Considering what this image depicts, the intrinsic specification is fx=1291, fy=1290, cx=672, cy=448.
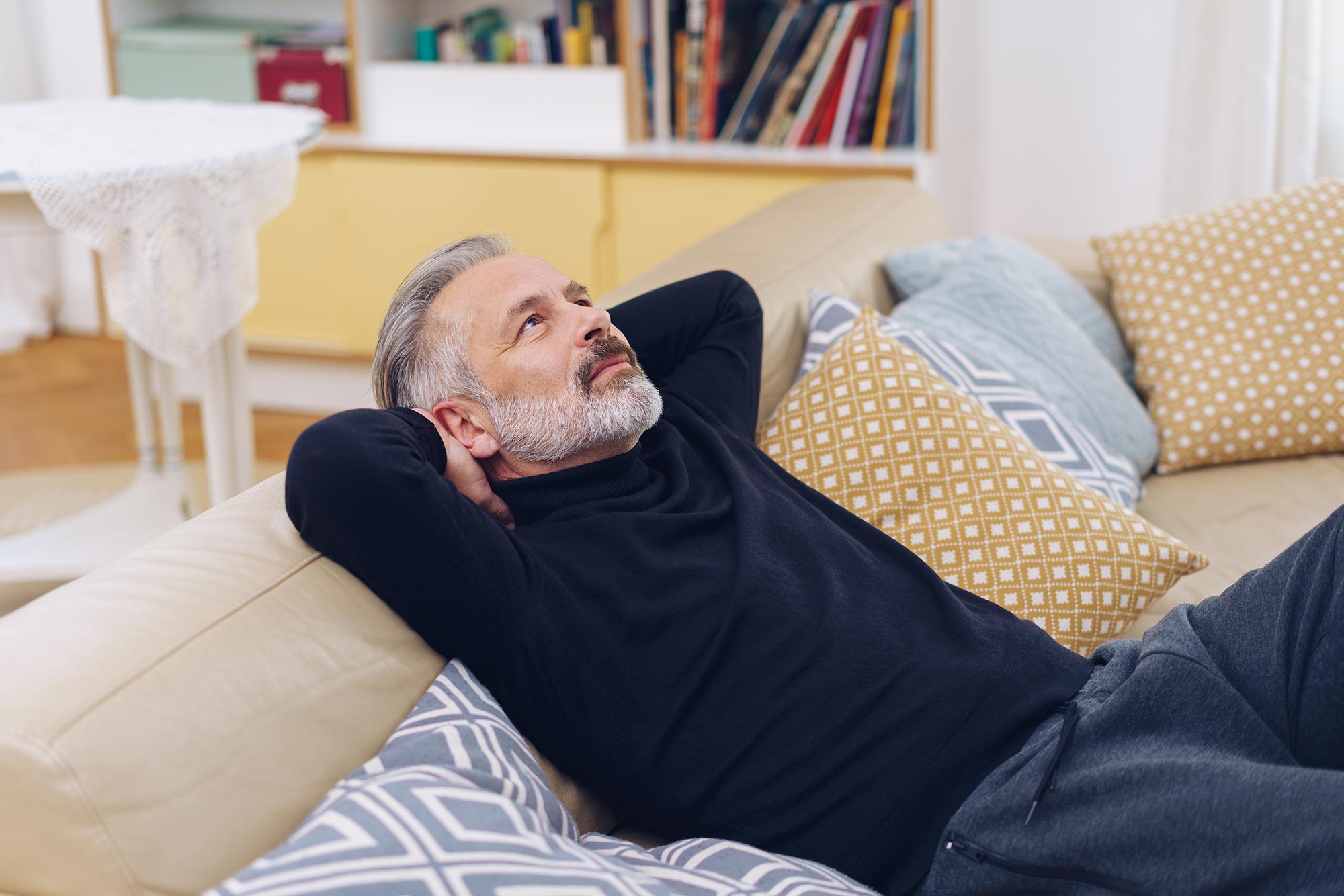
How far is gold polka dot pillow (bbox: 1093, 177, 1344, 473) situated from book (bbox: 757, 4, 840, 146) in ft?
4.49

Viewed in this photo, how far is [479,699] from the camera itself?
1.06 meters

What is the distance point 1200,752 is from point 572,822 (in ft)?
1.69

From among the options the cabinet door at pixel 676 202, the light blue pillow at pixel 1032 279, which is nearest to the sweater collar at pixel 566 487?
the light blue pillow at pixel 1032 279

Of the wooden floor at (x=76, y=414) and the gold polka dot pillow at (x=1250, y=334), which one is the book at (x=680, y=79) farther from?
the gold polka dot pillow at (x=1250, y=334)

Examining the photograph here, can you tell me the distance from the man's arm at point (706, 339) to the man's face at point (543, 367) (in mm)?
178

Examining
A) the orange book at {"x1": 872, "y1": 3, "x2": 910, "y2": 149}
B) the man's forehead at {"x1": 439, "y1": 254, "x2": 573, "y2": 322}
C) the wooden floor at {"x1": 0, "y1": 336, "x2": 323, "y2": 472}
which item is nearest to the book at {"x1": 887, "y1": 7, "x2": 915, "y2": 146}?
the orange book at {"x1": 872, "y1": 3, "x2": 910, "y2": 149}

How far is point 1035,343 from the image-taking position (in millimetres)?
1916

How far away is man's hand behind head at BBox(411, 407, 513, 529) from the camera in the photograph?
4.08 feet

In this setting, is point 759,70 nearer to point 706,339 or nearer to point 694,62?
point 694,62

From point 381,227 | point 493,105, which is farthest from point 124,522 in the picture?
point 493,105

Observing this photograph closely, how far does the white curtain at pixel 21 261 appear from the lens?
400 cm

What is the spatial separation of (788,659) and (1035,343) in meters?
0.94

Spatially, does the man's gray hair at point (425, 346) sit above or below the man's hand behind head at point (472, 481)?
above

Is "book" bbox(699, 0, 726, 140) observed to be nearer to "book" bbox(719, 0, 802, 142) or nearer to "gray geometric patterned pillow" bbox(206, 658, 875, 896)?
"book" bbox(719, 0, 802, 142)
